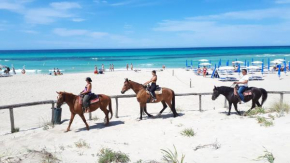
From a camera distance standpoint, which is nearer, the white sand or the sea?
the white sand

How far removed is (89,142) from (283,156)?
Answer: 491 cm

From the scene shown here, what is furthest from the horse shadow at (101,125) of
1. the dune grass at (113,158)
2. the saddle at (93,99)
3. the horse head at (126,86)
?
the dune grass at (113,158)

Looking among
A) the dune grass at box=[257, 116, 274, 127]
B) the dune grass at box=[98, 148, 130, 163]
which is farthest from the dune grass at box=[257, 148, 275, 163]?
the dune grass at box=[98, 148, 130, 163]

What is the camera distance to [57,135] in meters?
8.06

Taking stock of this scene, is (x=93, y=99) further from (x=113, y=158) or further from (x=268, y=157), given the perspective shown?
(x=268, y=157)

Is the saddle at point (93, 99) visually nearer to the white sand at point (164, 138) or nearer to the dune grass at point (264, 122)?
the white sand at point (164, 138)

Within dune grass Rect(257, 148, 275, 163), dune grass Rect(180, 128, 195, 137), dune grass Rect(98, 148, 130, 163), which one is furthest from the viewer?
dune grass Rect(180, 128, 195, 137)

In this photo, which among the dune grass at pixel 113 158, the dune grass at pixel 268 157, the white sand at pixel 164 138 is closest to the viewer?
the dune grass at pixel 268 157

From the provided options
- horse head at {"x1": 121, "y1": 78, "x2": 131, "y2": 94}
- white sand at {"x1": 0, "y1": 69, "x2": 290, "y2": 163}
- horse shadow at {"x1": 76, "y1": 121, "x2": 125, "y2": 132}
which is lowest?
horse shadow at {"x1": 76, "y1": 121, "x2": 125, "y2": 132}

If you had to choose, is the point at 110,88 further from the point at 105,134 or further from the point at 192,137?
the point at 192,137

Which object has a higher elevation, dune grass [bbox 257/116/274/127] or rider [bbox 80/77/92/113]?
rider [bbox 80/77/92/113]

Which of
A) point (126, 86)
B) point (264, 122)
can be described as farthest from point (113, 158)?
point (264, 122)

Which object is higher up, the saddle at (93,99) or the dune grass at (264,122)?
the saddle at (93,99)

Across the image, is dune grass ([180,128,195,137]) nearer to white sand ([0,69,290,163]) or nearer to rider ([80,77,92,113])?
white sand ([0,69,290,163])
